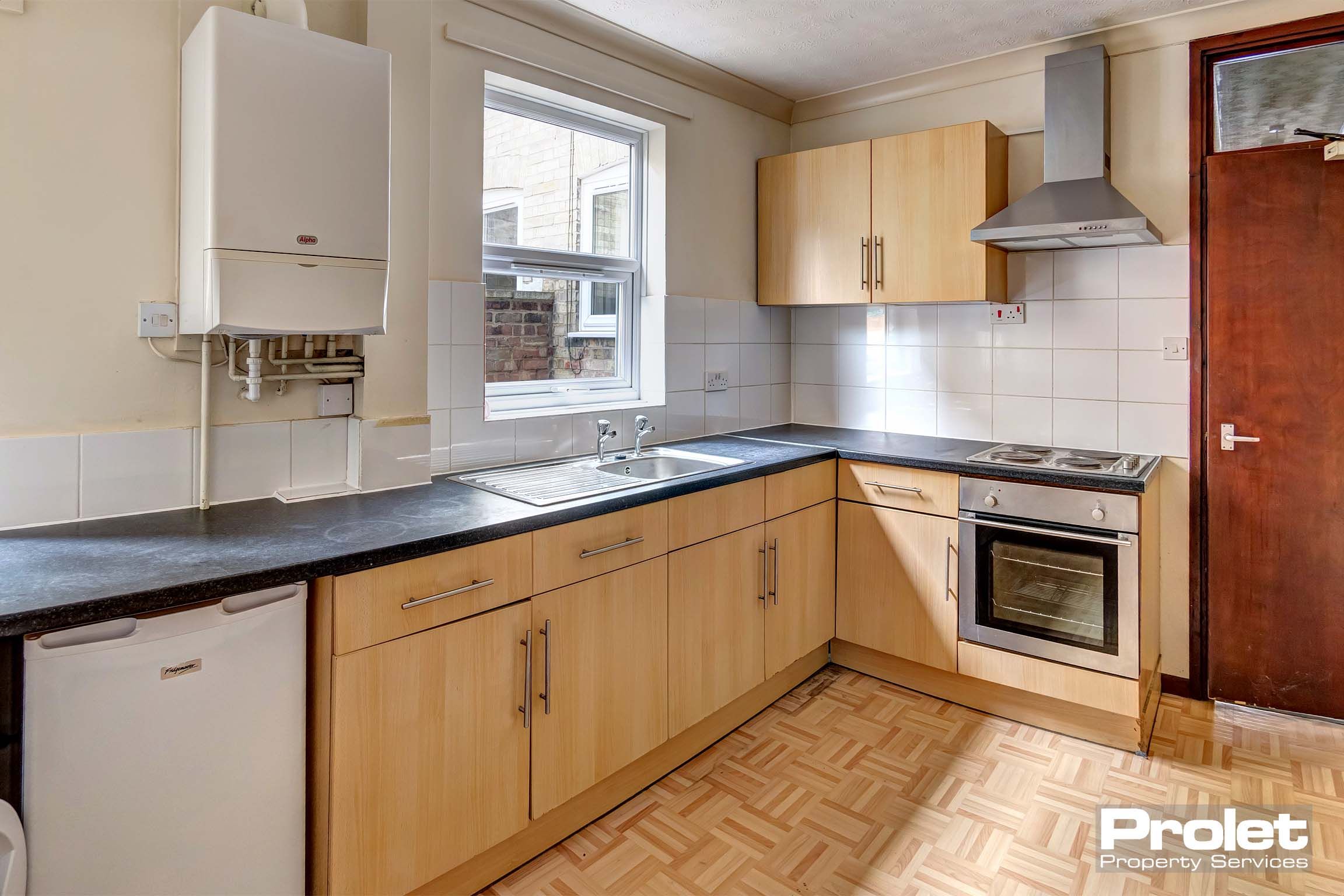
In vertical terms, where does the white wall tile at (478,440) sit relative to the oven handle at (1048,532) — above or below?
above

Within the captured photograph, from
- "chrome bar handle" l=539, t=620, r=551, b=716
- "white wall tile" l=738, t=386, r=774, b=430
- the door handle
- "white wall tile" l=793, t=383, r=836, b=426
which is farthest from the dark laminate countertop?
"white wall tile" l=793, t=383, r=836, b=426

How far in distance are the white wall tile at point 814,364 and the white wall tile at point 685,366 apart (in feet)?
2.19

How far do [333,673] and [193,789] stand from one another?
0.28 metres

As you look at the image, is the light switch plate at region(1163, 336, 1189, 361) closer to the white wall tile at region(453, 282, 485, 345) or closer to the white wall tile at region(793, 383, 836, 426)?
the white wall tile at region(793, 383, 836, 426)

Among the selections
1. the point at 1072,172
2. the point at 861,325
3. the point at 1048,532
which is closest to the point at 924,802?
the point at 1048,532

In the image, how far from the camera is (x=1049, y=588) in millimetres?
2496

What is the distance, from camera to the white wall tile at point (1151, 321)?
2695 millimetres

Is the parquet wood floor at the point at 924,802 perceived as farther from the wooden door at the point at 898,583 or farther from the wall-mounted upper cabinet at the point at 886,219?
the wall-mounted upper cabinet at the point at 886,219

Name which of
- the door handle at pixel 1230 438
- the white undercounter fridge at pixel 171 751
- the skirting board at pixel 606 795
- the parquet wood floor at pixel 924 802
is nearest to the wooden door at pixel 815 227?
the door handle at pixel 1230 438

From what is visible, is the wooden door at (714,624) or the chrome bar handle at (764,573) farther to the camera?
the chrome bar handle at (764,573)

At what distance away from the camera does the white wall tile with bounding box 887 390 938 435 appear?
3.26 metres

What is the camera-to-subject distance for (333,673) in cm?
147

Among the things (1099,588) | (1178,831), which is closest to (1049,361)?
(1099,588)

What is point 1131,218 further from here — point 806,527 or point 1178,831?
point 1178,831
